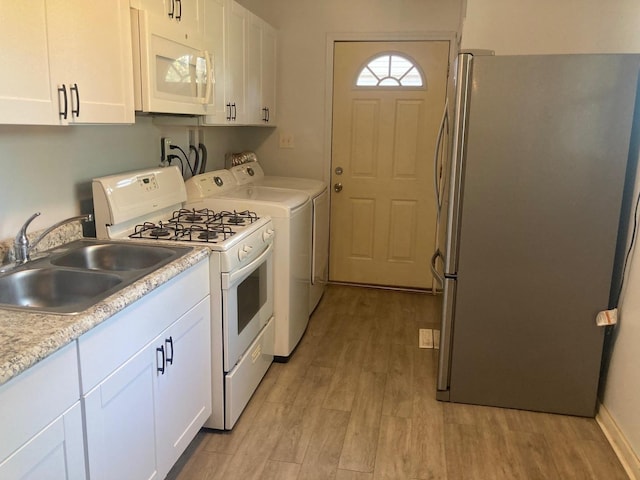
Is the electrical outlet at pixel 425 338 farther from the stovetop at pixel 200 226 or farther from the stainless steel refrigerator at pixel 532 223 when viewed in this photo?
the stovetop at pixel 200 226

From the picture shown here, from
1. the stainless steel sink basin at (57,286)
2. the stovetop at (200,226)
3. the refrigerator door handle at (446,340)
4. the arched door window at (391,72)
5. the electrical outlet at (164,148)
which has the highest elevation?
the arched door window at (391,72)

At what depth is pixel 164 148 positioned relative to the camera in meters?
3.08

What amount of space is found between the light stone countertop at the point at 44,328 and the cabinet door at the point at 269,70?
2534mm

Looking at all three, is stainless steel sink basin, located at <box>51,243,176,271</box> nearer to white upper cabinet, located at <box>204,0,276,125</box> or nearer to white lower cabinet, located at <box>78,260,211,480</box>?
white lower cabinet, located at <box>78,260,211,480</box>

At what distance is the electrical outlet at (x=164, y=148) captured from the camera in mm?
3066

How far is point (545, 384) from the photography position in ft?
8.71

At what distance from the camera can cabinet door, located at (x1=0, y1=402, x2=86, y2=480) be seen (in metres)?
1.17

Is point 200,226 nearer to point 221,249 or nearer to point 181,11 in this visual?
point 221,249

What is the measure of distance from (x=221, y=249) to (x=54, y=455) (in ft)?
3.50

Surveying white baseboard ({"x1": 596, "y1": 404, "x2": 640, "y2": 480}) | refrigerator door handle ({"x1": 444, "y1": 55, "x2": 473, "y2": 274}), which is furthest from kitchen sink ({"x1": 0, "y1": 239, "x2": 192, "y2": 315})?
white baseboard ({"x1": 596, "y1": 404, "x2": 640, "y2": 480})

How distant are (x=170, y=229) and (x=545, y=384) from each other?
1945 millimetres

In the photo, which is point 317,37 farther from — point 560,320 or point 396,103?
point 560,320

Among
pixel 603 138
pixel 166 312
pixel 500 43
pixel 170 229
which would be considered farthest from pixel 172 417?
pixel 500 43

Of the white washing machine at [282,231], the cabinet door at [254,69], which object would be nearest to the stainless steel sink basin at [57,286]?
the white washing machine at [282,231]
